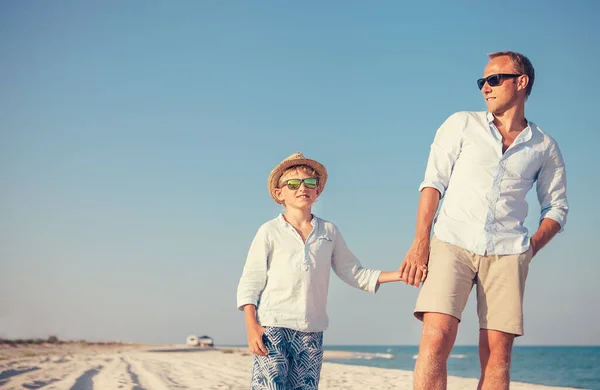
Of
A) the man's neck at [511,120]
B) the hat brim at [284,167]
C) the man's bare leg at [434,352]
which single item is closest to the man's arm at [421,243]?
the man's bare leg at [434,352]

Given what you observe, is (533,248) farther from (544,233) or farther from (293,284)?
(293,284)

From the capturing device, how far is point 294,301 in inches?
147

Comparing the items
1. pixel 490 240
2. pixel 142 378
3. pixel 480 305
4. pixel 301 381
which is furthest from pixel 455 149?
pixel 142 378

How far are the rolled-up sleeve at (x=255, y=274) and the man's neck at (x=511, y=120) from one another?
1.50m

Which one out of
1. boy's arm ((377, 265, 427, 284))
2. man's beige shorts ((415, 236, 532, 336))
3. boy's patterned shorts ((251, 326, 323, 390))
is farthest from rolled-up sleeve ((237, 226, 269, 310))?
man's beige shorts ((415, 236, 532, 336))

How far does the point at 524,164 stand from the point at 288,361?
1.71m

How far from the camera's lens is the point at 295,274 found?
3.79m

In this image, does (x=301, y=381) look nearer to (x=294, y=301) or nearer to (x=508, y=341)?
(x=294, y=301)

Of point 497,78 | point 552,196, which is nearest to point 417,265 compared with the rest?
point 552,196

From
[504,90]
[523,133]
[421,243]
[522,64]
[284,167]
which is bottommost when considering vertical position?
[421,243]

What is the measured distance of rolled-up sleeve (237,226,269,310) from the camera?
12.5ft

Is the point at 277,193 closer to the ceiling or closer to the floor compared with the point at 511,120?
closer to the floor

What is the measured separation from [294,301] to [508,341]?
119 centimetres

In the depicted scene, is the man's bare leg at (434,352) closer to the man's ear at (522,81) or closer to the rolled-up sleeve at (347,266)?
the rolled-up sleeve at (347,266)
